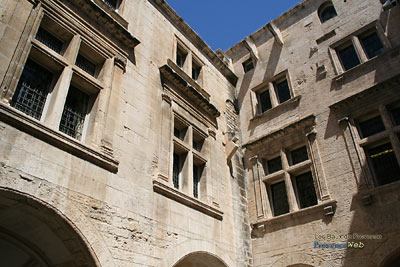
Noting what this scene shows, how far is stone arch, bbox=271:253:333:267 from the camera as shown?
7.59 meters

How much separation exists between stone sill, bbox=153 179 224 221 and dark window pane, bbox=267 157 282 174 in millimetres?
2437

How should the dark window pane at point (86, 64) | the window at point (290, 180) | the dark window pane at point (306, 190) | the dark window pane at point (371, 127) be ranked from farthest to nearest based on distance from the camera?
the window at point (290, 180) < the dark window pane at point (306, 190) < the dark window pane at point (371, 127) < the dark window pane at point (86, 64)

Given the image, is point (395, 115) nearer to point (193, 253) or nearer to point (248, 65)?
point (248, 65)

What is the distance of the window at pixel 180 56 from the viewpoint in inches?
399

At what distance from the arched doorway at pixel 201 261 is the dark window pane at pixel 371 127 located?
4.84 m

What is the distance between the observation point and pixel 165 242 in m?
6.34

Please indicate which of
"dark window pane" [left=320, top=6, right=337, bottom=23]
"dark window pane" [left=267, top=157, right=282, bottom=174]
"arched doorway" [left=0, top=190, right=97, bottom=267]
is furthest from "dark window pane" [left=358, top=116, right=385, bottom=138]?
"arched doorway" [left=0, top=190, right=97, bottom=267]

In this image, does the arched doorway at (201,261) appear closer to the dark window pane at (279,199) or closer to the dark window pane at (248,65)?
the dark window pane at (279,199)

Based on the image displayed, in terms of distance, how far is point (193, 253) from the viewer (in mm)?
6902

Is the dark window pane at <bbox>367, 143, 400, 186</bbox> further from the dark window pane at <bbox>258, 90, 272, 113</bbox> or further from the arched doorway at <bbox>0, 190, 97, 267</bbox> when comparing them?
the arched doorway at <bbox>0, 190, 97, 267</bbox>

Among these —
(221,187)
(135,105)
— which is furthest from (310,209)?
(135,105)

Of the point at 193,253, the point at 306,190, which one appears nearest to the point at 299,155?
the point at 306,190

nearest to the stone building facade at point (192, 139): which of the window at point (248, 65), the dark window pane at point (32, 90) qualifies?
the dark window pane at point (32, 90)

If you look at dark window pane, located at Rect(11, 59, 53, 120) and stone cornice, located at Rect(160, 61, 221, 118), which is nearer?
dark window pane, located at Rect(11, 59, 53, 120)
